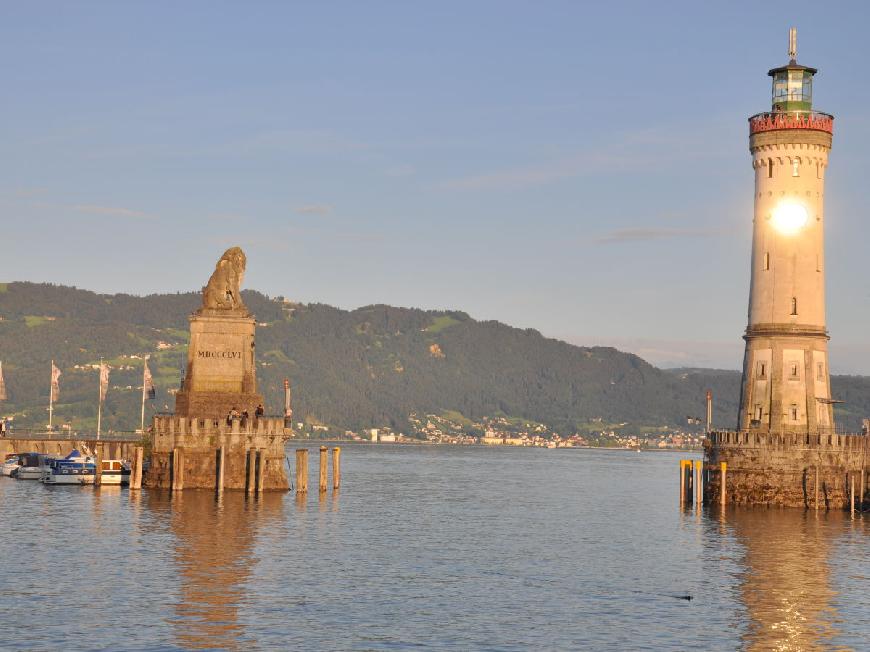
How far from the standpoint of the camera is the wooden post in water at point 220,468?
8688 centimetres

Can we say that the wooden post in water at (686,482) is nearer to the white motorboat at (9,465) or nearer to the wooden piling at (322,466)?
the wooden piling at (322,466)

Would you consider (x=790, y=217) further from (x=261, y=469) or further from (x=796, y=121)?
(x=261, y=469)

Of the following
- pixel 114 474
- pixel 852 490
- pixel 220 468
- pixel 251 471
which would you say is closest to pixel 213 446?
pixel 220 468

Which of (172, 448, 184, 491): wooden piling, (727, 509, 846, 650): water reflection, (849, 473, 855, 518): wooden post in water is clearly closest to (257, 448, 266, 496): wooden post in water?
(172, 448, 184, 491): wooden piling

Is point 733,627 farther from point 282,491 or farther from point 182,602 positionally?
point 282,491

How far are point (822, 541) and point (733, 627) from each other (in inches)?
1076

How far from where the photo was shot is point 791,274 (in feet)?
284

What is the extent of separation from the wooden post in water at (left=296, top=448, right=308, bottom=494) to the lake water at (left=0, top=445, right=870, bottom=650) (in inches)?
40.6

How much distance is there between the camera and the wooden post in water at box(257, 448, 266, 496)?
290 ft

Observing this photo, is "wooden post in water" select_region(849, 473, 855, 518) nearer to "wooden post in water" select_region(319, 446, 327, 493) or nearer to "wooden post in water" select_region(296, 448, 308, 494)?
"wooden post in water" select_region(319, 446, 327, 493)

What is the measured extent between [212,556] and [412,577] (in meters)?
9.90

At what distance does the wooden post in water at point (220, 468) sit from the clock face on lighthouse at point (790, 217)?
39762mm

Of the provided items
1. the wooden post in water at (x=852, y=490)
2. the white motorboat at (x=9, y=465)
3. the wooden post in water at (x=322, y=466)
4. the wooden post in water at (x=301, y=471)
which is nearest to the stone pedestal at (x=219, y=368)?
the wooden post in water at (x=301, y=471)

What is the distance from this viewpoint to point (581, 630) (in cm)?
4612
